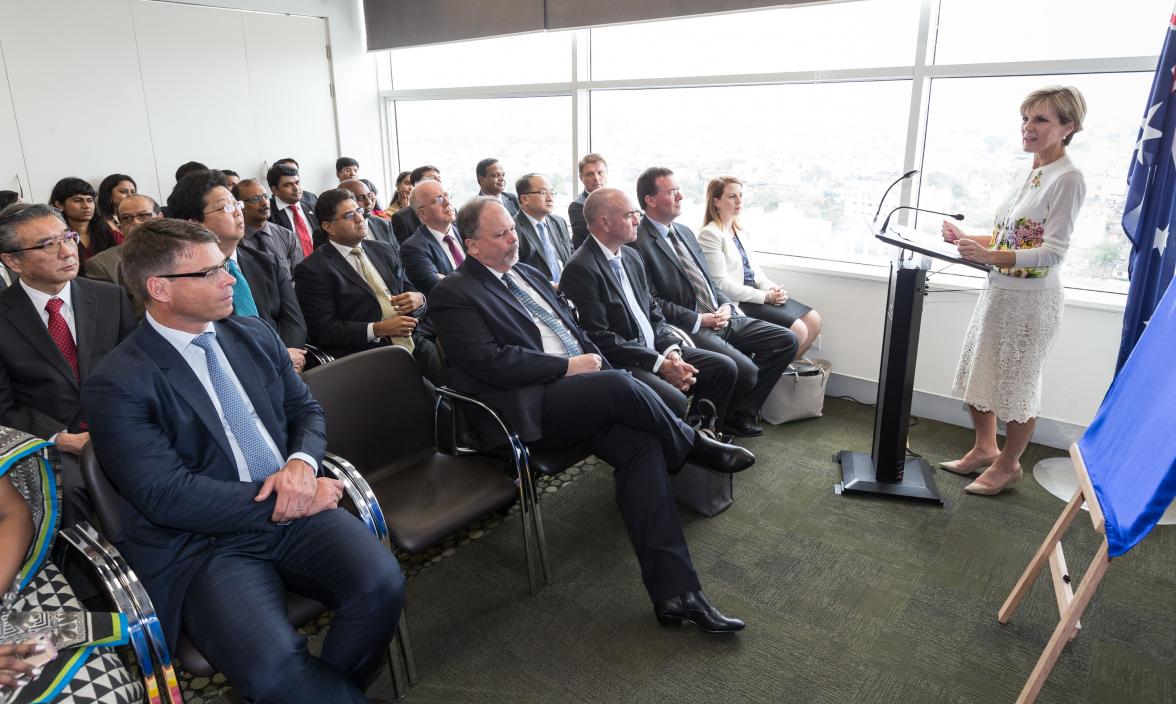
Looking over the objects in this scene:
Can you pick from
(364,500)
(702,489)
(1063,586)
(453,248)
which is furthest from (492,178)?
(1063,586)

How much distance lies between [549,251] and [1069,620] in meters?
3.74

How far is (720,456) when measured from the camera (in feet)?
9.48

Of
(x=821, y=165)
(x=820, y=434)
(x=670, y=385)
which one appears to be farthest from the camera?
(x=821, y=165)

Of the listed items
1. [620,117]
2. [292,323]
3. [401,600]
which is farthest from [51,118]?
[401,600]

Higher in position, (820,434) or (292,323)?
(292,323)

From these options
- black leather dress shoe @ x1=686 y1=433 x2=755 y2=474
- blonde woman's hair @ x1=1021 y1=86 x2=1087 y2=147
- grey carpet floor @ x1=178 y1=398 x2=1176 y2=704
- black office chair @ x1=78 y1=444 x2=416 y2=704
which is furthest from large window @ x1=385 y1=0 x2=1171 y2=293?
black office chair @ x1=78 y1=444 x2=416 y2=704

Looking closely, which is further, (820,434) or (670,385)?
(820,434)

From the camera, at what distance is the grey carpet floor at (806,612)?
2.24 metres

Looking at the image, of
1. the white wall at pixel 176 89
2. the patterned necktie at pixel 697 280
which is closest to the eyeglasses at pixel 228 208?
the patterned necktie at pixel 697 280

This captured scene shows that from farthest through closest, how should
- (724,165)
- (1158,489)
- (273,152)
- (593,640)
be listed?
(273,152) → (724,165) → (593,640) → (1158,489)

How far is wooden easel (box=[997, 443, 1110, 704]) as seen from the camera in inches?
69.8

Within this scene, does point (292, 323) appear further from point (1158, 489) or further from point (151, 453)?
point (1158, 489)

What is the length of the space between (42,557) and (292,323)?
6.15 feet

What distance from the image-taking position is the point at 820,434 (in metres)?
4.16
